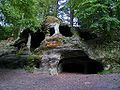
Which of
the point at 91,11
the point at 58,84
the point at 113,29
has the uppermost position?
the point at 91,11

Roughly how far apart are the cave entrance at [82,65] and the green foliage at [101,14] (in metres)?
3.11

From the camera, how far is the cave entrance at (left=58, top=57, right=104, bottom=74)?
22494 millimetres

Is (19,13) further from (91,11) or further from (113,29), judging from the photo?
(113,29)

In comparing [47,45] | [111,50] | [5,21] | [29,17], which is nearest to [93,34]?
[111,50]

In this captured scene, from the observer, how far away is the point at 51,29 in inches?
868

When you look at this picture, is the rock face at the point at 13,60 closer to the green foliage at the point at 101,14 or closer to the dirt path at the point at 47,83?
the dirt path at the point at 47,83

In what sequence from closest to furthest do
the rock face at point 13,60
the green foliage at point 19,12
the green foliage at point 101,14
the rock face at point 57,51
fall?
the green foliage at point 19,12
the green foliage at point 101,14
the rock face at point 57,51
the rock face at point 13,60

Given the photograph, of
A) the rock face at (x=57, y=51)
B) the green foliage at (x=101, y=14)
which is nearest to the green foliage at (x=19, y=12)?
the rock face at (x=57, y=51)

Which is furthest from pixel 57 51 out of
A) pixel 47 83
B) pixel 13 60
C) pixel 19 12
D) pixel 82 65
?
pixel 82 65

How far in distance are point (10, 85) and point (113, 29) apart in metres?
9.54

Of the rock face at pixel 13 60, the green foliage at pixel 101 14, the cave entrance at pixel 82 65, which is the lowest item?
the cave entrance at pixel 82 65

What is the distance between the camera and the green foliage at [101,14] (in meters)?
19.5

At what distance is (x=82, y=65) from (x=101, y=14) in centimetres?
689

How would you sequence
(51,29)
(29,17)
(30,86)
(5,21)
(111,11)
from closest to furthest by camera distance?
1. (30,86)
2. (5,21)
3. (29,17)
4. (111,11)
5. (51,29)
